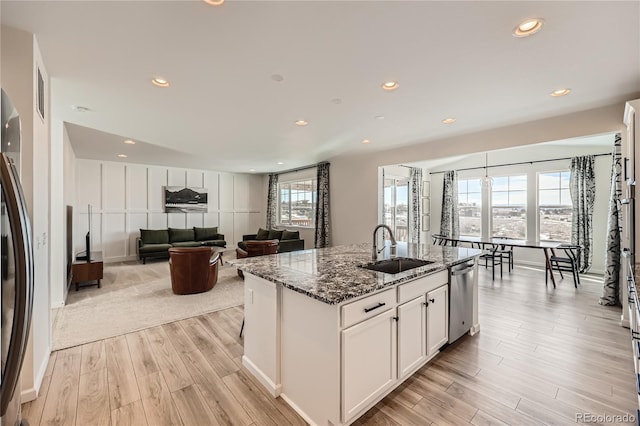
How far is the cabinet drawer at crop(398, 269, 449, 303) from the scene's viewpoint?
6.82ft

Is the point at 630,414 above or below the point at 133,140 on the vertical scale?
below

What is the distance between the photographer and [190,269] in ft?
14.1

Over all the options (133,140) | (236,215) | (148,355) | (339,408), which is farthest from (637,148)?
(236,215)

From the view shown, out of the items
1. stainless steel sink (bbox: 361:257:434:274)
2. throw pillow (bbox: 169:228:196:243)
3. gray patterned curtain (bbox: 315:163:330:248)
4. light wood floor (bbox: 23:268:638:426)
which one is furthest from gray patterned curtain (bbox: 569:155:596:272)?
throw pillow (bbox: 169:228:196:243)

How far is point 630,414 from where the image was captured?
1.84 meters

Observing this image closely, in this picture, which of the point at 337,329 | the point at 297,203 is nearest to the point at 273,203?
the point at 297,203

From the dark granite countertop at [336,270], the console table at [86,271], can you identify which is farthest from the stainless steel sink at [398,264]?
the console table at [86,271]

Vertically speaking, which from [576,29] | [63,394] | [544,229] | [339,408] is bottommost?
[63,394]

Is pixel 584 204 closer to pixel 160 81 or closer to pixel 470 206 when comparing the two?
pixel 470 206

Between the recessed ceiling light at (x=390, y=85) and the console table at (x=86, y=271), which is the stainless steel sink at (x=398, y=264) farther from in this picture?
the console table at (x=86, y=271)

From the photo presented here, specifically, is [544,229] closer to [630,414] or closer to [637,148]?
[637,148]

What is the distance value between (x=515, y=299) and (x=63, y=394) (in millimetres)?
5260

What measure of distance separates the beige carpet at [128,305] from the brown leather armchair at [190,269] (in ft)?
0.43

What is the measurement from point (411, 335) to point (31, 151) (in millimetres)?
3154
